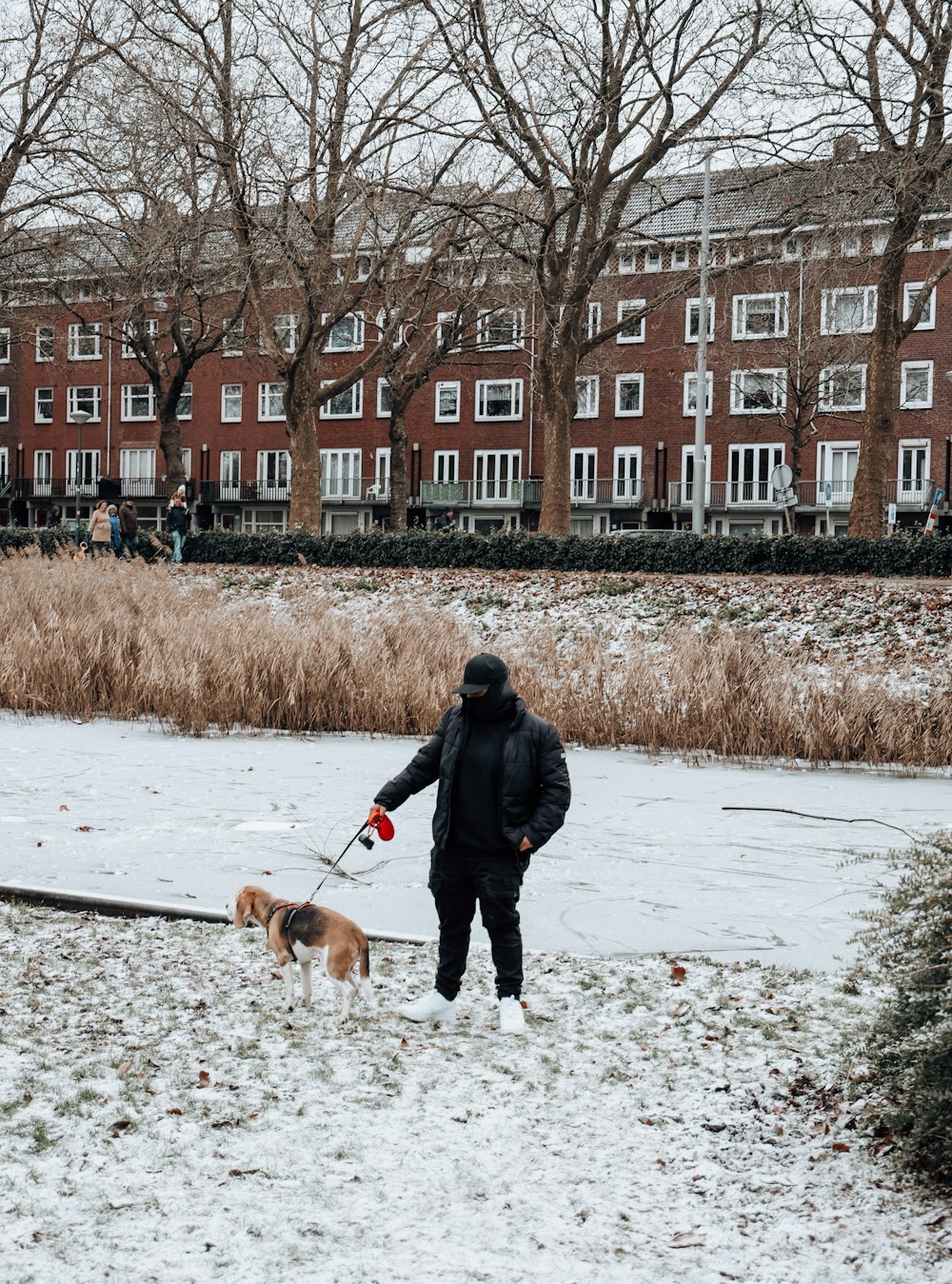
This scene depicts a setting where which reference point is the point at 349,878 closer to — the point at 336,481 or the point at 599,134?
the point at 599,134

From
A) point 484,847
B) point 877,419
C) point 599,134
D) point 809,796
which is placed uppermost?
point 599,134

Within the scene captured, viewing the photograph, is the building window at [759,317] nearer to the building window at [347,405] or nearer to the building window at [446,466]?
the building window at [446,466]

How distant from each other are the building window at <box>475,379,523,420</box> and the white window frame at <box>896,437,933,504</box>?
14591 mm

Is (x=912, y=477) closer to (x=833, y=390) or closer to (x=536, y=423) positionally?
(x=833, y=390)

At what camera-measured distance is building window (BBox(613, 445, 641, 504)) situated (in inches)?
2148

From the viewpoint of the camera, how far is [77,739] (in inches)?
452

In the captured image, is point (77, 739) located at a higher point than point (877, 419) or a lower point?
lower

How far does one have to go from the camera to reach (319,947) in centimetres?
485

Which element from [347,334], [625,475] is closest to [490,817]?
[347,334]

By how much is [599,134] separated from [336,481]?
1370 inches

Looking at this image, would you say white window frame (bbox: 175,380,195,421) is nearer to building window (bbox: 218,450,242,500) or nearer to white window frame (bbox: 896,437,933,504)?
building window (bbox: 218,450,242,500)

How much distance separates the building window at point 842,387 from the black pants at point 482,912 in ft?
136

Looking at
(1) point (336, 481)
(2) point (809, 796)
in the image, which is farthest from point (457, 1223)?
(1) point (336, 481)

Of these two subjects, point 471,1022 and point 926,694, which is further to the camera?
point 926,694
